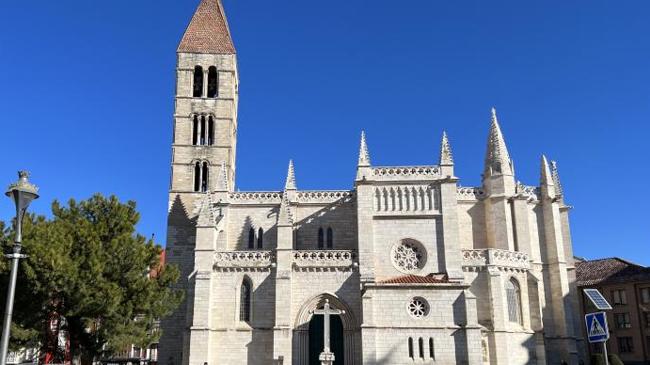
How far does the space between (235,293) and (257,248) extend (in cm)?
516

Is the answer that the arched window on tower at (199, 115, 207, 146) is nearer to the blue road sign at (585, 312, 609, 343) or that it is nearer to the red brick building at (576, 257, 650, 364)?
the red brick building at (576, 257, 650, 364)

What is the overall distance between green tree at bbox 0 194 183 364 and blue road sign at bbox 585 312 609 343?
18092 millimetres

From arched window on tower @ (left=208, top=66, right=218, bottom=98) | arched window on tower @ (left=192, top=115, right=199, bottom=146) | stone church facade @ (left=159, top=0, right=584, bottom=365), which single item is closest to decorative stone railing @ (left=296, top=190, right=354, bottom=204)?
stone church facade @ (left=159, top=0, right=584, bottom=365)

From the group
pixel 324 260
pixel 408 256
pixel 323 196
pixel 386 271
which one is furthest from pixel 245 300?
pixel 408 256

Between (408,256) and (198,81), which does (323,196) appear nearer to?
(408,256)

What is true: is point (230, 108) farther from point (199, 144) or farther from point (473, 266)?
point (473, 266)

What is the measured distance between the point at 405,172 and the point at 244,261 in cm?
1066

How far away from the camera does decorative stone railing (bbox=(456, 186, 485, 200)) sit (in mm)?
37312

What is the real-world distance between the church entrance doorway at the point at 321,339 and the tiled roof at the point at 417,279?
3.66 m

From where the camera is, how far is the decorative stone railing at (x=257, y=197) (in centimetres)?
3822

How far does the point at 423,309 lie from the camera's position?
30.3m

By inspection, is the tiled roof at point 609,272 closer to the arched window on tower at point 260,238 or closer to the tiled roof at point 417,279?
the tiled roof at point 417,279

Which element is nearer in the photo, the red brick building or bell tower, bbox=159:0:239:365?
bell tower, bbox=159:0:239:365

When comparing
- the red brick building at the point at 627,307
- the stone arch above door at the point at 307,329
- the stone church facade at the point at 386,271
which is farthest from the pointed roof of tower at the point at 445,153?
the red brick building at the point at 627,307
